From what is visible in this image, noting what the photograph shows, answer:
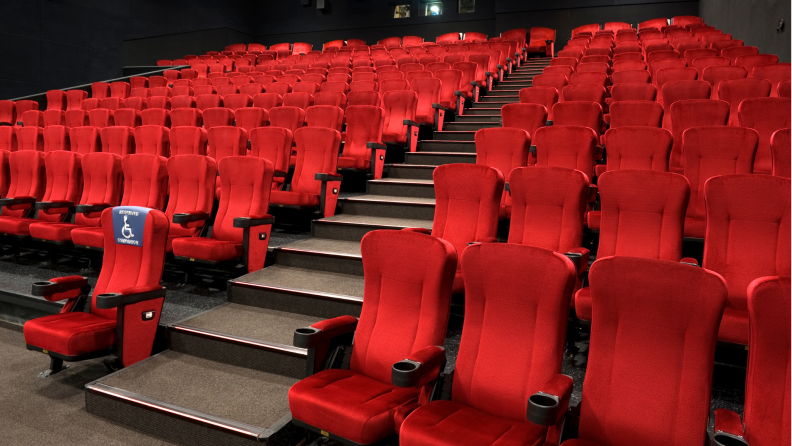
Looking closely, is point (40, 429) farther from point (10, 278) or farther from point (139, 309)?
point (10, 278)

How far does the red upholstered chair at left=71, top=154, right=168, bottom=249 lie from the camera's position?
207cm

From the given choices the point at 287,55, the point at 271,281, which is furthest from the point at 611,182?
the point at 287,55

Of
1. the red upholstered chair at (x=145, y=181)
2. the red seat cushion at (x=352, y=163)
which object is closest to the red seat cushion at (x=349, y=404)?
the red upholstered chair at (x=145, y=181)

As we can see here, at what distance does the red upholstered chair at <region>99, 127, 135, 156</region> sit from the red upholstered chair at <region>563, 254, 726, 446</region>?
2.33m

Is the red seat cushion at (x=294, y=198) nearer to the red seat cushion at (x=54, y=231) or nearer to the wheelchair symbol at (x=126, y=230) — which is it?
the wheelchair symbol at (x=126, y=230)

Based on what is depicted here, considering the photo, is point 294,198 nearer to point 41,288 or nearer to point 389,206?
point 389,206

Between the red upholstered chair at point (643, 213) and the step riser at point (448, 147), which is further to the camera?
the step riser at point (448, 147)

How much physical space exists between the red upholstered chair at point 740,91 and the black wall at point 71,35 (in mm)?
5388

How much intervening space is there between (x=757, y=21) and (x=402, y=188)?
3040 mm

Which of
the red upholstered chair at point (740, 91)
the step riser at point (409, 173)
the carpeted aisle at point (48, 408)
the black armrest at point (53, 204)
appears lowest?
the carpeted aisle at point (48, 408)

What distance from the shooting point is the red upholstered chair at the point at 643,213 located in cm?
129

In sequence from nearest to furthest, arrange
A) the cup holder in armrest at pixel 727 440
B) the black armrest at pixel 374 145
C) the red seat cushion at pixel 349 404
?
the cup holder in armrest at pixel 727 440 → the red seat cushion at pixel 349 404 → the black armrest at pixel 374 145

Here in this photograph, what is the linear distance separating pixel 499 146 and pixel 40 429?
153 cm

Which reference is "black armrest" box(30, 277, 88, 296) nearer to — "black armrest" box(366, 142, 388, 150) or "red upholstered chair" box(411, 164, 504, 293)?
"red upholstered chair" box(411, 164, 504, 293)
